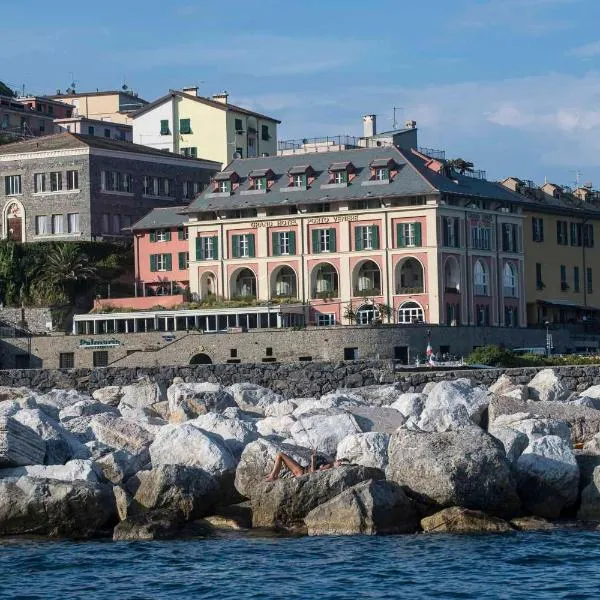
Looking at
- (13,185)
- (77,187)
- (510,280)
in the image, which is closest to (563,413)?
(510,280)

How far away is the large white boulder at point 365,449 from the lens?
30.6m

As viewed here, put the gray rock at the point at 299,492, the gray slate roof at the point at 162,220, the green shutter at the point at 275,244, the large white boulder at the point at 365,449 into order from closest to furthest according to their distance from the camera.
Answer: the gray rock at the point at 299,492
the large white boulder at the point at 365,449
the green shutter at the point at 275,244
the gray slate roof at the point at 162,220

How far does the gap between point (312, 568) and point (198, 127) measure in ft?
251

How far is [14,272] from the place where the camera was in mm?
86000

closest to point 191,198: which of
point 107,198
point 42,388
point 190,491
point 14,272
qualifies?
point 107,198

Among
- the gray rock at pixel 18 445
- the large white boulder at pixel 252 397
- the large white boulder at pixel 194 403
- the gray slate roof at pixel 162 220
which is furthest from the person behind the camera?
the gray slate roof at pixel 162 220

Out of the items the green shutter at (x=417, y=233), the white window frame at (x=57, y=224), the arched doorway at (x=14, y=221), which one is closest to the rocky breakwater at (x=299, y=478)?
the green shutter at (x=417, y=233)

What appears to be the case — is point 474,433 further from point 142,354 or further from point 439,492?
point 142,354

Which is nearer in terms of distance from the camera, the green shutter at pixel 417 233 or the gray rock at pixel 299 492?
the gray rock at pixel 299 492

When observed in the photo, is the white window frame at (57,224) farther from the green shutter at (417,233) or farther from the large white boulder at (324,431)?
the large white boulder at (324,431)

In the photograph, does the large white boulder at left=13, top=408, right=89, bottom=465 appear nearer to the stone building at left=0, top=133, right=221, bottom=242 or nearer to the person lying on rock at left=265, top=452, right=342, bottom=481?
the person lying on rock at left=265, top=452, right=342, bottom=481

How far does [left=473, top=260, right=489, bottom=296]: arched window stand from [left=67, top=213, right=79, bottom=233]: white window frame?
20.7 meters

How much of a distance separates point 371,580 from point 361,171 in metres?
59.5

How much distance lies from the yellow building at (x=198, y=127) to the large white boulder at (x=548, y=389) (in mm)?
58567
